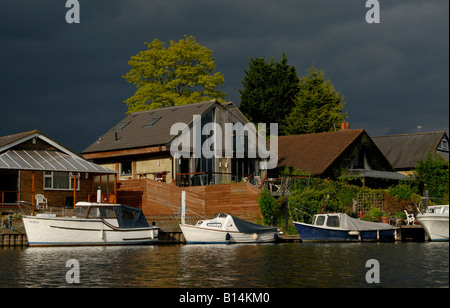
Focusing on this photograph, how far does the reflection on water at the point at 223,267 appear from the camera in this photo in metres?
18.6

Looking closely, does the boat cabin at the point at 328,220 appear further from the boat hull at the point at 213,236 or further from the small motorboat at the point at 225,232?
the boat hull at the point at 213,236

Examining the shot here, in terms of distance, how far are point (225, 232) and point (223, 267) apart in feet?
41.5

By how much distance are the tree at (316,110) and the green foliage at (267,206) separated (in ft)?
85.9

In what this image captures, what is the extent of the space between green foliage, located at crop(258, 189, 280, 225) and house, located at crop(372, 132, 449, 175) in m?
36.5

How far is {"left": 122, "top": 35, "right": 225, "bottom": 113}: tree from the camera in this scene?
58844 mm

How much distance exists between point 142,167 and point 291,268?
26298mm

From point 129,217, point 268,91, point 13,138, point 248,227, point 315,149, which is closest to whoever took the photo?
point 129,217

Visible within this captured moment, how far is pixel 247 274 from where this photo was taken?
67.9ft

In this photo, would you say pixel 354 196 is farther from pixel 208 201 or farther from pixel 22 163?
pixel 22 163

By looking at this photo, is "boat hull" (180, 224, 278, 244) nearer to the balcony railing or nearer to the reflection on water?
the reflection on water

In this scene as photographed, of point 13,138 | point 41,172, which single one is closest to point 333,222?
point 41,172

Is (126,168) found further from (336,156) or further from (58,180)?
(336,156)

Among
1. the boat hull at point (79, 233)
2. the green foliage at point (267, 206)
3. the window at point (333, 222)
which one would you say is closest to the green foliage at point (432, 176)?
the window at point (333, 222)

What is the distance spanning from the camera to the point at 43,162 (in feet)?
127
